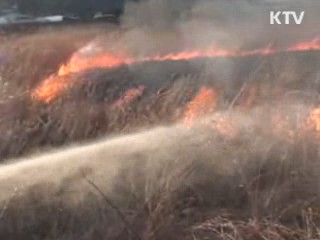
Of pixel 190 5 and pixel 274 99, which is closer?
pixel 274 99

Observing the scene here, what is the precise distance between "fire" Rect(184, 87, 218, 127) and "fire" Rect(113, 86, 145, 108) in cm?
38

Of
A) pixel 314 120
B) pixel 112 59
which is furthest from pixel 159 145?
pixel 112 59

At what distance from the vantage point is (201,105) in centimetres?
471

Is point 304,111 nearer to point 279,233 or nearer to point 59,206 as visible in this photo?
point 279,233

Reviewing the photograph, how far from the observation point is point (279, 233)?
A: 3.51 m

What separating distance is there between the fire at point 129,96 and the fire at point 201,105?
377 millimetres

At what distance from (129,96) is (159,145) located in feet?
1.92

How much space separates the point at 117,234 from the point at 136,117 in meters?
1.18

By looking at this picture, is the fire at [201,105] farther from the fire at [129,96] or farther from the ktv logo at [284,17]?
the ktv logo at [284,17]

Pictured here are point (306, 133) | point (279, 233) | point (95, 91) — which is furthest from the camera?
point (95, 91)

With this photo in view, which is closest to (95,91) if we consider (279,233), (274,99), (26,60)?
(26,60)

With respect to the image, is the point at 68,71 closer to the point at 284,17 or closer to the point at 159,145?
the point at 159,145

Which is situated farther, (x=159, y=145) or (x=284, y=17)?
(x=284, y=17)

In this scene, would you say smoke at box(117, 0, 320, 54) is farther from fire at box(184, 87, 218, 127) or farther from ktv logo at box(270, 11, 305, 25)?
fire at box(184, 87, 218, 127)
